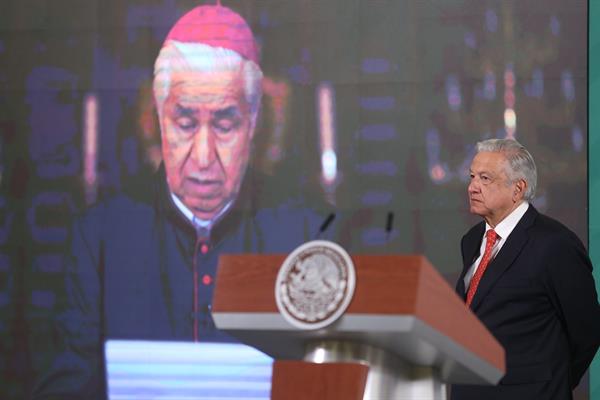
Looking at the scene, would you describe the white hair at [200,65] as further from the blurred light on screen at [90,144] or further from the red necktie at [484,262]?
the red necktie at [484,262]

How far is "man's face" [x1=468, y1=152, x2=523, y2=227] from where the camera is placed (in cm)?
259

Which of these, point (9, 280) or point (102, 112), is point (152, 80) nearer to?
point (102, 112)

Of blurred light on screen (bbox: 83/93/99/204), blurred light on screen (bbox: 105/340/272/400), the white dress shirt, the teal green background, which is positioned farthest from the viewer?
blurred light on screen (bbox: 83/93/99/204)

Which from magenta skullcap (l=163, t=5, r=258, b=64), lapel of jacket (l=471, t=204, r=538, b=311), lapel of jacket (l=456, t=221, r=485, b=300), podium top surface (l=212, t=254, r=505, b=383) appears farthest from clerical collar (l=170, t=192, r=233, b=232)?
podium top surface (l=212, t=254, r=505, b=383)

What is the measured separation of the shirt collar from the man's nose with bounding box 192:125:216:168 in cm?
211

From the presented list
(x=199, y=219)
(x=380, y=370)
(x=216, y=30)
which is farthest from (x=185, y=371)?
(x=380, y=370)

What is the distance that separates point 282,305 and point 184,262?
3.12m

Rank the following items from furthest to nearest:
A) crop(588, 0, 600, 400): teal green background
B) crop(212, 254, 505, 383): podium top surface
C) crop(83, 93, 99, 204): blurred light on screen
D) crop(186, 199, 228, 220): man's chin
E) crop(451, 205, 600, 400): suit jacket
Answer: crop(83, 93, 99, 204): blurred light on screen, crop(186, 199, 228, 220): man's chin, crop(588, 0, 600, 400): teal green background, crop(451, 205, 600, 400): suit jacket, crop(212, 254, 505, 383): podium top surface

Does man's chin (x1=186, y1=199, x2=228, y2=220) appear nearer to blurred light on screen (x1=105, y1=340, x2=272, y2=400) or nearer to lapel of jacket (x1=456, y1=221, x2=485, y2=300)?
blurred light on screen (x1=105, y1=340, x2=272, y2=400)

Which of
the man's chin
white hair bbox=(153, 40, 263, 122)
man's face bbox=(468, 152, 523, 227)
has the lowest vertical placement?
the man's chin

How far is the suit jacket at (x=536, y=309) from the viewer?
2.43 m

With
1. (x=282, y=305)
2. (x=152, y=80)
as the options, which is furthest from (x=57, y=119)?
(x=282, y=305)

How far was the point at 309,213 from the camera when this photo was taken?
4402 millimetres

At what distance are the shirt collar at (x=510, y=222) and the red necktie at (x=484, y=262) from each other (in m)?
0.02
